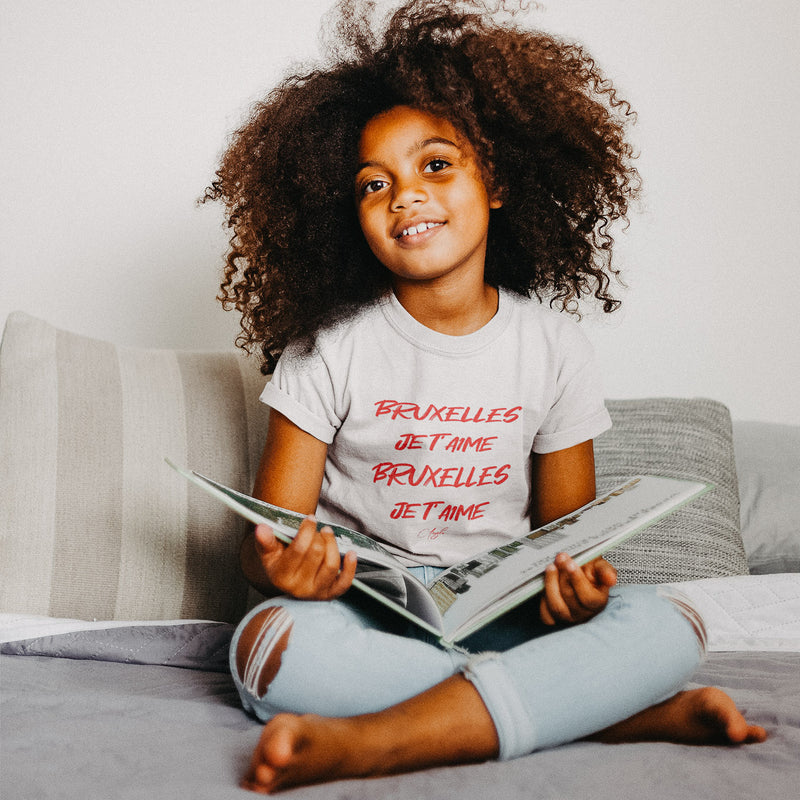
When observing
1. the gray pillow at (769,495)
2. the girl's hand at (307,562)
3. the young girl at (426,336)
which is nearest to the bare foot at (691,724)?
the young girl at (426,336)

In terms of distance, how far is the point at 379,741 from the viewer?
2.00ft

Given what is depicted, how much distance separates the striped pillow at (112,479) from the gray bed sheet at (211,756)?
20 centimetres

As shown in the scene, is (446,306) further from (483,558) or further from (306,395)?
(483,558)

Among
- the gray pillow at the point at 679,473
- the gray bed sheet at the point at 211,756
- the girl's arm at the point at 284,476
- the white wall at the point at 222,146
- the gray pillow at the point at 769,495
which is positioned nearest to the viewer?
the gray bed sheet at the point at 211,756

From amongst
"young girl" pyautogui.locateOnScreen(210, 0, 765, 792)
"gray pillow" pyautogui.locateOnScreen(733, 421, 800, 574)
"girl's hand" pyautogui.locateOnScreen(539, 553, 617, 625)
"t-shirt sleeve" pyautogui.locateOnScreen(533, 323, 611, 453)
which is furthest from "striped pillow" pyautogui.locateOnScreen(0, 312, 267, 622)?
"gray pillow" pyautogui.locateOnScreen(733, 421, 800, 574)

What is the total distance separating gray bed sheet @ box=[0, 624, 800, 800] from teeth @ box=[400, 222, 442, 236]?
0.53 m

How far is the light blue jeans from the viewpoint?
0.66m

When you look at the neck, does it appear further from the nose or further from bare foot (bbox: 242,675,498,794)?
bare foot (bbox: 242,675,498,794)

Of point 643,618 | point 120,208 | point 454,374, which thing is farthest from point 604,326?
point 643,618

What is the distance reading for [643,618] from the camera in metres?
0.74

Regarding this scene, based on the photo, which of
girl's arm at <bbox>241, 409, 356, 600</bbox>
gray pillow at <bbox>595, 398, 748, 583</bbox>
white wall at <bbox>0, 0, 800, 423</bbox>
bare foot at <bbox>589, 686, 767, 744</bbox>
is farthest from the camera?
white wall at <bbox>0, 0, 800, 423</bbox>

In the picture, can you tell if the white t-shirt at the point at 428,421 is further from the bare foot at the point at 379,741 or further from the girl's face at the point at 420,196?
the bare foot at the point at 379,741

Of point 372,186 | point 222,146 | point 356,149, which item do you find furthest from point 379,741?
point 222,146

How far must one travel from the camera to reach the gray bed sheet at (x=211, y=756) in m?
0.57
